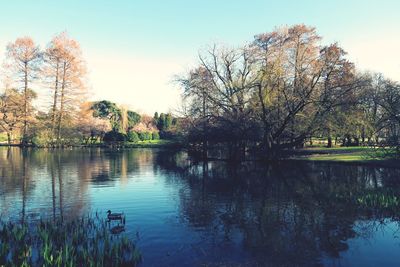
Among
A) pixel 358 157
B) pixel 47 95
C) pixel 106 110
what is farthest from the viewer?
pixel 106 110

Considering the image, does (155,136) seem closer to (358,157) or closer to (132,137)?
(132,137)

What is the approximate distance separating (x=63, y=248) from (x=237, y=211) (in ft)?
25.4

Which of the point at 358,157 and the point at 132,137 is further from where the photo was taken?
the point at 132,137

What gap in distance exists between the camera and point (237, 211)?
14.1 m

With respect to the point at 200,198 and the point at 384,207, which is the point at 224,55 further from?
the point at 384,207

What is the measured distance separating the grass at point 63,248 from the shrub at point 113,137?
59160 mm

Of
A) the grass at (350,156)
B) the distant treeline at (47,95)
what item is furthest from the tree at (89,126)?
the grass at (350,156)

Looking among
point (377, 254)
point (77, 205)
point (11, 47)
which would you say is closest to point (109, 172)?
point (77, 205)

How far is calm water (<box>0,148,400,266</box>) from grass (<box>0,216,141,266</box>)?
2.68ft

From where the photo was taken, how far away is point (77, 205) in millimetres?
15062

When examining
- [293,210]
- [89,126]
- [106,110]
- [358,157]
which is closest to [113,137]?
[89,126]

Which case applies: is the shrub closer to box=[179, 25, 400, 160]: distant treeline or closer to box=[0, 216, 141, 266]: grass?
box=[179, 25, 400, 160]: distant treeline

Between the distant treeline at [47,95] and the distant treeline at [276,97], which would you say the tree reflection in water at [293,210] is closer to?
the distant treeline at [276,97]

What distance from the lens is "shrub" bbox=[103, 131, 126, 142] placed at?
227 ft
